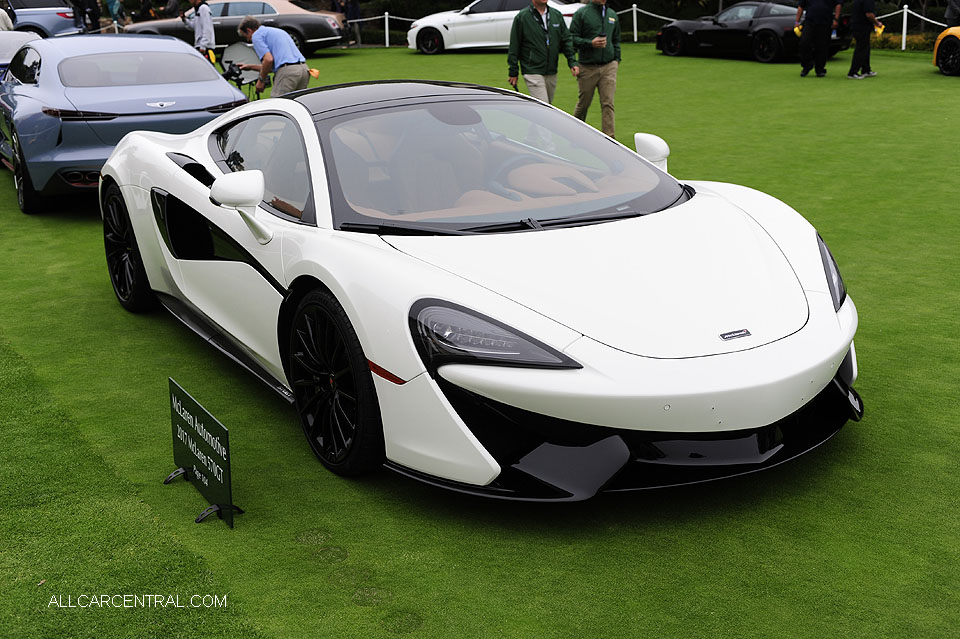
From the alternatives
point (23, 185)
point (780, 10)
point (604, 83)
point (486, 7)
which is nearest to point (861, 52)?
point (780, 10)

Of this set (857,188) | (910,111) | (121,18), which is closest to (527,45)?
(857,188)

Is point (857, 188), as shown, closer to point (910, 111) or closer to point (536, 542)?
point (910, 111)

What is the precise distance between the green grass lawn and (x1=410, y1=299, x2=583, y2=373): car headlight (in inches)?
24.3

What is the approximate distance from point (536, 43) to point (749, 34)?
10.2 metres

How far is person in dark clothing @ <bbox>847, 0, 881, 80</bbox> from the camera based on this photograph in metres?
15.4

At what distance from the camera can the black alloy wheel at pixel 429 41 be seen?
899 inches

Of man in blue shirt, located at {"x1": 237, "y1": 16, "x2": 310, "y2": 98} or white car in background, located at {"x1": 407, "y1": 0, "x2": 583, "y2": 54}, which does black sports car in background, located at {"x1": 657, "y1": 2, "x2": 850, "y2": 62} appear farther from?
man in blue shirt, located at {"x1": 237, "y1": 16, "x2": 310, "y2": 98}

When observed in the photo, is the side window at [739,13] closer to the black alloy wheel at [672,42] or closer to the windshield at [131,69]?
the black alloy wheel at [672,42]

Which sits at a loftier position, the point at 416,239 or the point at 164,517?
the point at 416,239

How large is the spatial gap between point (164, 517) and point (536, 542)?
1.31 metres

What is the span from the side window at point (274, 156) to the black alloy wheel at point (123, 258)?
3.00 feet

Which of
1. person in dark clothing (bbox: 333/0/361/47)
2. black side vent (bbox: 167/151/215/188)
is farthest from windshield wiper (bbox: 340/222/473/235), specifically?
person in dark clothing (bbox: 333/0/361/47)

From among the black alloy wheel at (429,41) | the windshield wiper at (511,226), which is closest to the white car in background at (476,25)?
the black alloy wheel at (429,41)

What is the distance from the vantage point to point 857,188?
8820 mm
